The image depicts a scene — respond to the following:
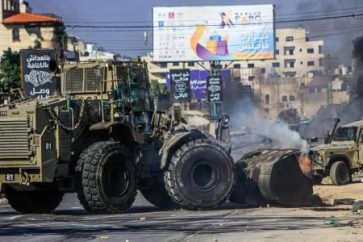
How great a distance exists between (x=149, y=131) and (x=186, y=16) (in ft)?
135

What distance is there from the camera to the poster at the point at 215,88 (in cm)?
5412

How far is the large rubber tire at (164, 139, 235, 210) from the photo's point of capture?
18.3 metres

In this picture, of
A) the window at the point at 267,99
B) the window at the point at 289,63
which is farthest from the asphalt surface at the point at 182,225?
the window at the point at 289,63

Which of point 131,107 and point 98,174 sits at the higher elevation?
point 131,107

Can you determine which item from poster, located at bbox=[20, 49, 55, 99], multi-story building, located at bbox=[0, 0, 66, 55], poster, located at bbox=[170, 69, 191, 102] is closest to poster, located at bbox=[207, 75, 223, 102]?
poster, located at bbox=[170, 69, 191, 102]

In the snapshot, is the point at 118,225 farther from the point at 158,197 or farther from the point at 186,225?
the point at 158,197

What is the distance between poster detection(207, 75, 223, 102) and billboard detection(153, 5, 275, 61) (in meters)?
4.11

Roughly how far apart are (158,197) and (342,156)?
1281 cm

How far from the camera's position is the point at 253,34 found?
57.7 metres

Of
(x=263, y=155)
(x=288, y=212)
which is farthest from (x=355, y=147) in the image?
(x=288, y=212)

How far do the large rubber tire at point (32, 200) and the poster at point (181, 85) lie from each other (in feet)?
123

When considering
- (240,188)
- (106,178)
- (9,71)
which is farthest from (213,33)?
(106,178)

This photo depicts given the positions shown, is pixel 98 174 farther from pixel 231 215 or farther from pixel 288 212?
pixel 288 212

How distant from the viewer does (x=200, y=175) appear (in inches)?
742
